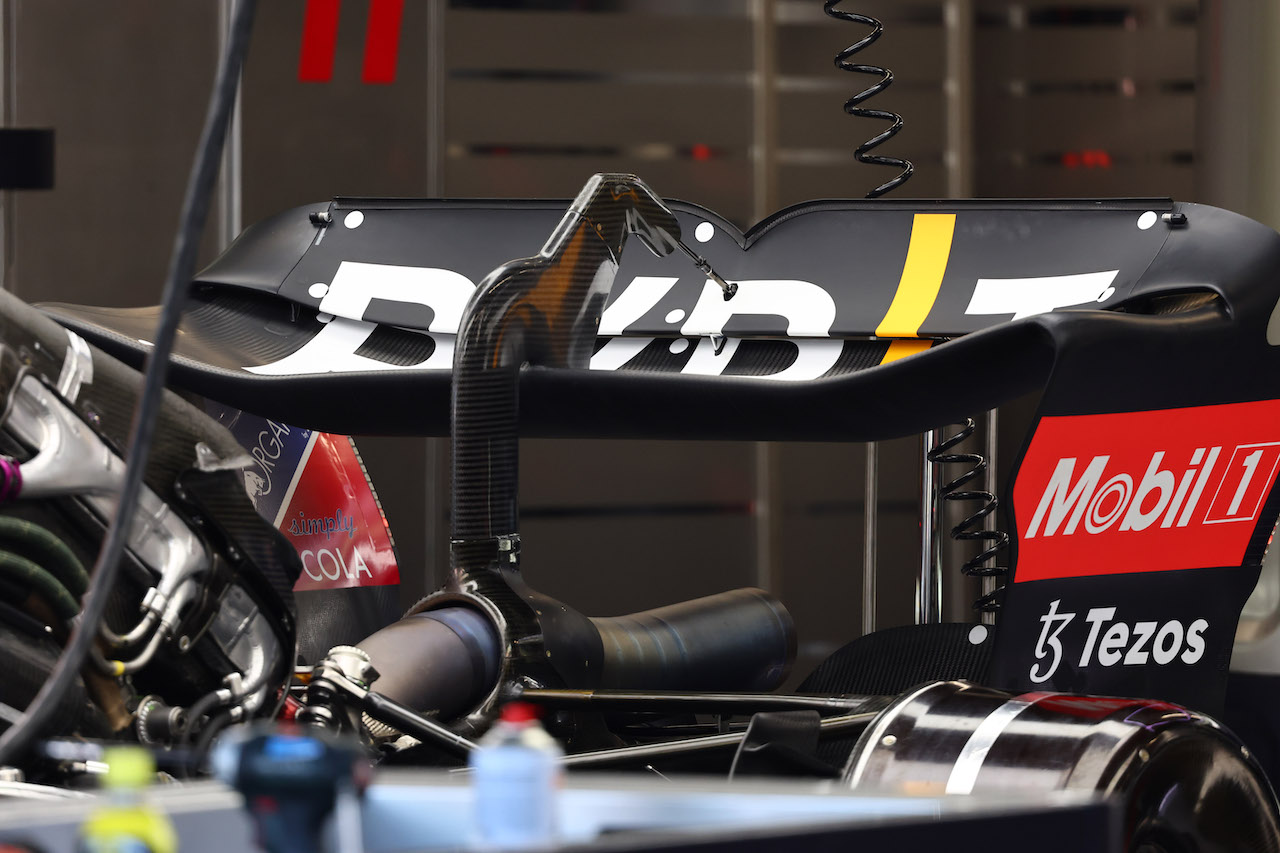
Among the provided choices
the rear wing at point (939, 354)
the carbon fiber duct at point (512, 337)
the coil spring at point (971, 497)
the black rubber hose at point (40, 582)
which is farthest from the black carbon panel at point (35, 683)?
the coil spring at point (971, 497)

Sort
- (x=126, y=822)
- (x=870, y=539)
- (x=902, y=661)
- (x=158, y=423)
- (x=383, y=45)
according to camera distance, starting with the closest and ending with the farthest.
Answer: (x=126, y=822)
(x=158, y=423)
(x=902, y=661)
(x=870, y=539)
(x=383, y=45)

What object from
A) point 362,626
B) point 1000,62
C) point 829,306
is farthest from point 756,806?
point 1000,62

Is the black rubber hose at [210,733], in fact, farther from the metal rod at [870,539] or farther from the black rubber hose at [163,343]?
the metal rod at [870,539]

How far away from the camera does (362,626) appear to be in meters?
2.51

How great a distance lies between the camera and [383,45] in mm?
4746

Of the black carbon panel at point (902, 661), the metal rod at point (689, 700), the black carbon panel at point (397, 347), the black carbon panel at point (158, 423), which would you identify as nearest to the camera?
the black carbon panel at point (158, 423)

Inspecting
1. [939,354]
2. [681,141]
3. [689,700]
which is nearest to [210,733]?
[689,700]

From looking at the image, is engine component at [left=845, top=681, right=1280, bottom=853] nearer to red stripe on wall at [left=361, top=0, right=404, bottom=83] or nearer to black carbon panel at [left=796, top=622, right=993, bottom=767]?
black carbon panel at [left=796, top=622, right=993, bottom=767]

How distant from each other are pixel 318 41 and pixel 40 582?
354cm

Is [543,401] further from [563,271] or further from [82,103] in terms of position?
[82,103]

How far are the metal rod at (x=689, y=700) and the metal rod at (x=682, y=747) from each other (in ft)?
0.27

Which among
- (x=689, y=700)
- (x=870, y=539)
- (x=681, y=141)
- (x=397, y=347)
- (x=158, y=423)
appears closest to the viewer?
(x=158, y=423)

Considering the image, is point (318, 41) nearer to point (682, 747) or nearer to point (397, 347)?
point (397, 347)

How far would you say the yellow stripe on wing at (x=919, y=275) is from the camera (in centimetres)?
214
